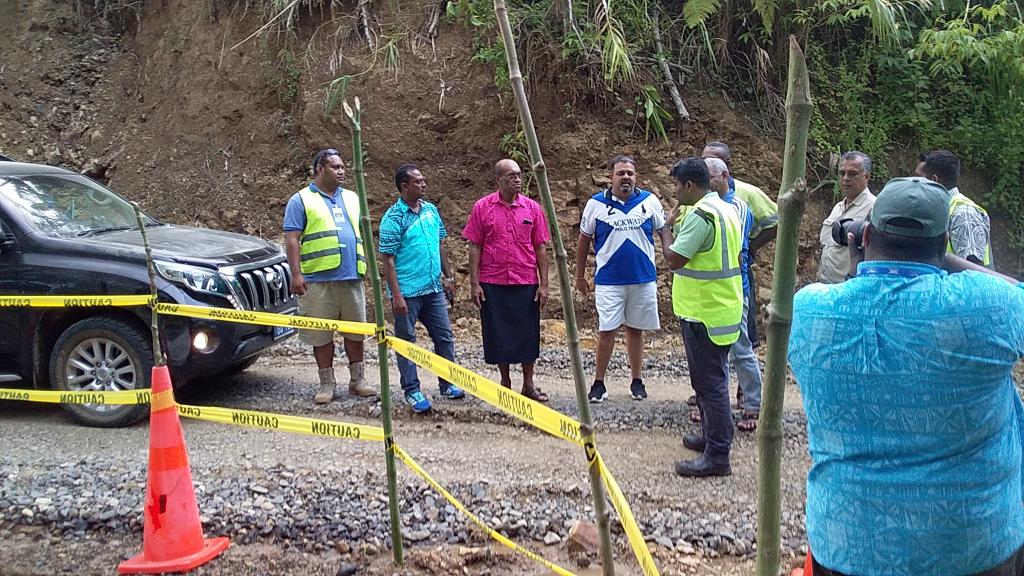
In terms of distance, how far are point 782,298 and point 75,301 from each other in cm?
453

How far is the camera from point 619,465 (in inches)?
181

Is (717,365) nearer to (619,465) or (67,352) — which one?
(619,465)

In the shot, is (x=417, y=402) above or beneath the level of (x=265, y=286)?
beneath

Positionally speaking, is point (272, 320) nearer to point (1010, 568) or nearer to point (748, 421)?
point (748, 421)

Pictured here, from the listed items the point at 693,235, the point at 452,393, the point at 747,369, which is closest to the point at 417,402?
the point at 452,393

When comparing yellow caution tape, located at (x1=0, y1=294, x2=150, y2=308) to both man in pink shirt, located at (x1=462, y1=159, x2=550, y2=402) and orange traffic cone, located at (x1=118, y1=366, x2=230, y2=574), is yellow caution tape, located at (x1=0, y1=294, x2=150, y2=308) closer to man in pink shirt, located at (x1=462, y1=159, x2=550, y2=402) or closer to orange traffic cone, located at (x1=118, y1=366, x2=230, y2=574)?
orange traffic cone, located at (x1=118, y1=366, x2=230, y2=574)

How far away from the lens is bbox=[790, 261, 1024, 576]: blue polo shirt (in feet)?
5.86

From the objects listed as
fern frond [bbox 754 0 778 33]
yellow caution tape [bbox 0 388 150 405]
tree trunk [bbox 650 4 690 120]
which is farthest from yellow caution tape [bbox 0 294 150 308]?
fern frond [bbox 754 0 778 33]

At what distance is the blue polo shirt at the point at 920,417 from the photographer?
179 cm

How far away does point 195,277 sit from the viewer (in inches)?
213

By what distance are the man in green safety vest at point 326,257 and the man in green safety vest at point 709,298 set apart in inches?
105

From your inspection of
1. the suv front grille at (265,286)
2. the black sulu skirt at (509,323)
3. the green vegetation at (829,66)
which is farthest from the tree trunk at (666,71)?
the suv front grille at (265,286)

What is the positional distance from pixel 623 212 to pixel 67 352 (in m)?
4.20

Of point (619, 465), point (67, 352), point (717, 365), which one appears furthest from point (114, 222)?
point (717, 365)
